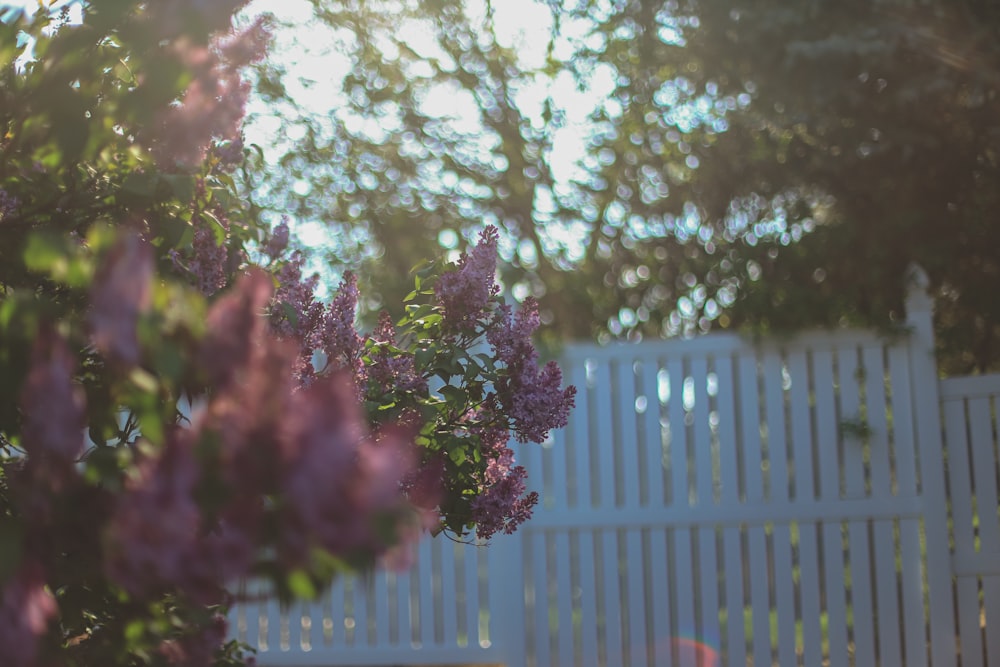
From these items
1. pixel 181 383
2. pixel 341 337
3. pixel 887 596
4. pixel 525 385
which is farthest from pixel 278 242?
pixel 887 596

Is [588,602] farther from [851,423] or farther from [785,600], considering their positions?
[851,423]

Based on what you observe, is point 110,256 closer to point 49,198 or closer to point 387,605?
point 49,198

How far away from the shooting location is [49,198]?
6.51ft

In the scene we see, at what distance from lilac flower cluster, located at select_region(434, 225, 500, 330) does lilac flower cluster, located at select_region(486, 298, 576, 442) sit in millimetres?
57

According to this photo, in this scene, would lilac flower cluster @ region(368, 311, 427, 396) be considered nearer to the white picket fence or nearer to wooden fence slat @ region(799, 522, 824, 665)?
the white picket fence

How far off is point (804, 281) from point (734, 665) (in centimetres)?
177

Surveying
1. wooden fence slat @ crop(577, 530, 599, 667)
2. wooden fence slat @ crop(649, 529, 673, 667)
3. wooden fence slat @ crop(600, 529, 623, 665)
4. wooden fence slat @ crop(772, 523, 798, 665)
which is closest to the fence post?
wooden fence slat @ crop(772, 523, 798, 665)

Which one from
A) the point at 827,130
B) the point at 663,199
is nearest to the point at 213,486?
the point at 827,130

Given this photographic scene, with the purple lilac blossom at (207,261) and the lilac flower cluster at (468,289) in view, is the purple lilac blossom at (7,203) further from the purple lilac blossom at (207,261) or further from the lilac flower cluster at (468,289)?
the lilac flower cluster at (468,289)

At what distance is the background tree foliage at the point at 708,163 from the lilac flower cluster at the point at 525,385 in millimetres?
2603

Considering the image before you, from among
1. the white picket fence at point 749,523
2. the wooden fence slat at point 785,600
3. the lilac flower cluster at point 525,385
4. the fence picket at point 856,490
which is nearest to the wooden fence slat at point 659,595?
the white picket fence at point 749,523

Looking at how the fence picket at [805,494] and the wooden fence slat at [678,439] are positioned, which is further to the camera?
the wooden fence slat at [678,439]

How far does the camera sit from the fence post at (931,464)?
13.3 ft

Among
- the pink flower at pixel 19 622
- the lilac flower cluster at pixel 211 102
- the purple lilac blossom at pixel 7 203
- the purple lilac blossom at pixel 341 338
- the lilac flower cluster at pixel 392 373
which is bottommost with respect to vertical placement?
the pink flower at pixel 19 622
